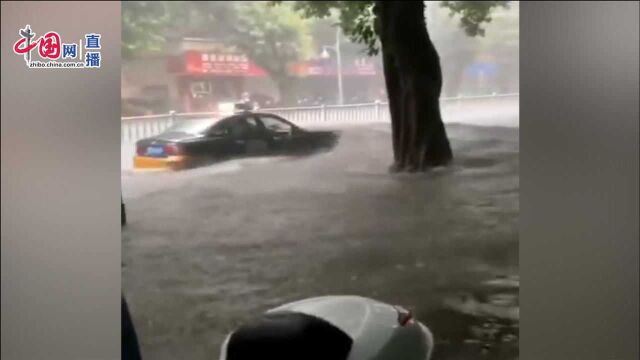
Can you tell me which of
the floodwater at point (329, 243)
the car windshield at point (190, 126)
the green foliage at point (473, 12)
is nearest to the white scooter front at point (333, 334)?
the floodwater at point (329, 243)

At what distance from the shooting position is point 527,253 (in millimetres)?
1966

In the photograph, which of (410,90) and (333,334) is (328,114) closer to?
(410,90)

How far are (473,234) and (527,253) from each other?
129 mm

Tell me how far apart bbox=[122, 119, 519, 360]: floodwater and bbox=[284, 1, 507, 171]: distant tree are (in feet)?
0.11

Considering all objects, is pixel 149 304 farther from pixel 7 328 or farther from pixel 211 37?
pixel 211 37

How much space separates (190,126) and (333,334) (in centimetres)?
58

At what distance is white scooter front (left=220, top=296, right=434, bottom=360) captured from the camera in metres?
1.95

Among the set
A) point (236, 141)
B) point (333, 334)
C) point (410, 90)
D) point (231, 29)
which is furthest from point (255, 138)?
point (333, 334)

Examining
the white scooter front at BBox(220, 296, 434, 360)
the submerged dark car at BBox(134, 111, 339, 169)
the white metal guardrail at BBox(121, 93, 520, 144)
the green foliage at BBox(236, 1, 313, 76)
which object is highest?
the green foliage at BBox(236, 1, 313, 76)

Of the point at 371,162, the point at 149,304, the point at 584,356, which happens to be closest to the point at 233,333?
the point at 149,304

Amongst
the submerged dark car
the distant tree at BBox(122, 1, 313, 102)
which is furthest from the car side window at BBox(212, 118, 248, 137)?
the distant tree at BBox(122, 1, 313, 102)

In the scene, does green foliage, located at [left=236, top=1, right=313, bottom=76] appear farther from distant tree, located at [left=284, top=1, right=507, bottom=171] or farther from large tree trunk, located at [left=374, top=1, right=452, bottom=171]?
large tree trunk, located at [left=374, top=1, right=452, bottom=171]

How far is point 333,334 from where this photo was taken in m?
1.95

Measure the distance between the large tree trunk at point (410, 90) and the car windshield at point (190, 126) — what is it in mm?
425
